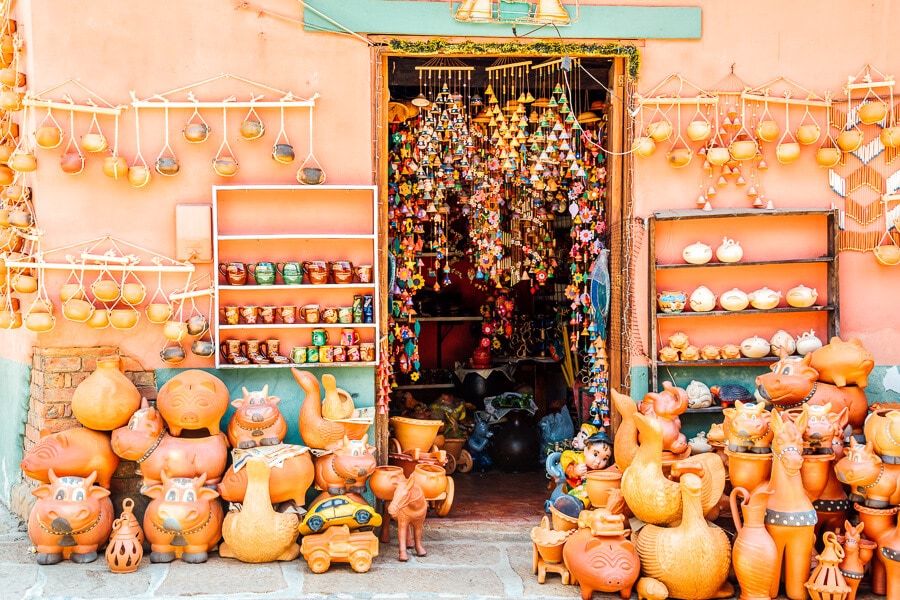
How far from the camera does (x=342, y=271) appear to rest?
5.38 m

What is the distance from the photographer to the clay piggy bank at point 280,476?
484 centimetres

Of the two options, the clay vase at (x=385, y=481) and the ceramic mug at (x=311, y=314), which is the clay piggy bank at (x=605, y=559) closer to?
the clay vase at (x=385, y=481)

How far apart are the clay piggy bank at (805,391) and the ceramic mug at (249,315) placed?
2999mm

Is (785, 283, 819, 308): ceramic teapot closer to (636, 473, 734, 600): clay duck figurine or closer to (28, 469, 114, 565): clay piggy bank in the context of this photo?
(636, 473, 734, 600): clay duck figurine

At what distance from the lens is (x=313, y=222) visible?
5.50 meters

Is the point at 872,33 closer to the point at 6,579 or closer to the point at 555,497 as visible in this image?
the point at 555,497

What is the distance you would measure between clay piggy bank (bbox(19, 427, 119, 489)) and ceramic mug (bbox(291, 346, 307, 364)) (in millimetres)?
1155

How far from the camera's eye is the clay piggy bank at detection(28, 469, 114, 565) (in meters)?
4.65

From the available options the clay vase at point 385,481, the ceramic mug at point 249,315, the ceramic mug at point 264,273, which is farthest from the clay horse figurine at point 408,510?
the ceramic mug at point 264,273

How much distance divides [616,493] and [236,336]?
→ 8.14 feet

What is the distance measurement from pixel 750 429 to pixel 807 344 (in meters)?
1.31

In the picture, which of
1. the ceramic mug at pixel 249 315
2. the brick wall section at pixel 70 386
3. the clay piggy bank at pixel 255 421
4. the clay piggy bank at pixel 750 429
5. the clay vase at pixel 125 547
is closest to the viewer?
the clay piggy bank at pixel 750 429

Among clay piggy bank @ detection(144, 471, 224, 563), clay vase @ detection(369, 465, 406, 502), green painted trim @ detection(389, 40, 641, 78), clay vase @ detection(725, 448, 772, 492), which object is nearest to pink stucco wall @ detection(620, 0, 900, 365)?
green painted trim @ detection(389, 40, 641, 78)

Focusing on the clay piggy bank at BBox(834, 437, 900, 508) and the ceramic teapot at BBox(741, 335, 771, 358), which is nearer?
the clay piggy bank at BBox(834, 437, 900, 508)
